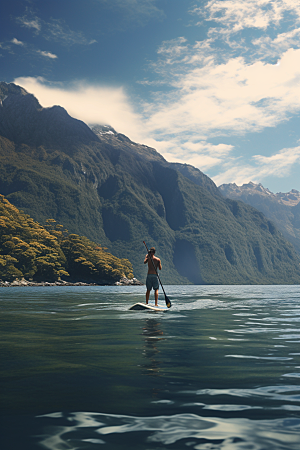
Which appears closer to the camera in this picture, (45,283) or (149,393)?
(149,393)

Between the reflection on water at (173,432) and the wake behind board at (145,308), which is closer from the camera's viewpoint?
the reflection on water at (173,432)

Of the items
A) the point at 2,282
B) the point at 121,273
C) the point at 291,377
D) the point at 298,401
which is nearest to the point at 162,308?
the point at 291,377

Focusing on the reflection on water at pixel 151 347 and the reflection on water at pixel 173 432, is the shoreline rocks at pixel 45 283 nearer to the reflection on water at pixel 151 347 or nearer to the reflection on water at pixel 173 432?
the reflection on water at pixel 151 347

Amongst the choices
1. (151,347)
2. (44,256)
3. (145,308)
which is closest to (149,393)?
(151,347)

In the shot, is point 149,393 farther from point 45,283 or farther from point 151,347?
point 45,283

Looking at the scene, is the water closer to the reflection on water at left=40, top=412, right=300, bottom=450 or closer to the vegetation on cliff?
the reflection on water at left=40, top=412, right=300, bottom=450

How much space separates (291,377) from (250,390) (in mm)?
1230

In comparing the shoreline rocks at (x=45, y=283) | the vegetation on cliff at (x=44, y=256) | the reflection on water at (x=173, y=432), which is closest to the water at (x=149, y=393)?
the reflection on water at (x=173, y=432)

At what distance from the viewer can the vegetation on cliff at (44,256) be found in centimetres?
11712

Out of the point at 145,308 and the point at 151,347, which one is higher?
the point at 145,308

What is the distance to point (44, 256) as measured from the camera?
418 ft

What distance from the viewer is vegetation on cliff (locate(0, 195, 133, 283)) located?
117 m

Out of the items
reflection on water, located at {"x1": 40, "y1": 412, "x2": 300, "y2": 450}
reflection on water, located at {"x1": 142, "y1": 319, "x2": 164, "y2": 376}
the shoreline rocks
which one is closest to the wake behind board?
reflection on water, located at {"x1": 142, "y1": 319, "x2": 164, "y2": 376}

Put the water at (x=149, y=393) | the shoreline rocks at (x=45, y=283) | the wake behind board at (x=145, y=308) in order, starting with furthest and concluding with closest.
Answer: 1. the shoreline rocks at (x=45, y=283)
2. the wake behind board at (x=145, y=308)
3. the water at (x=149, y=393)
